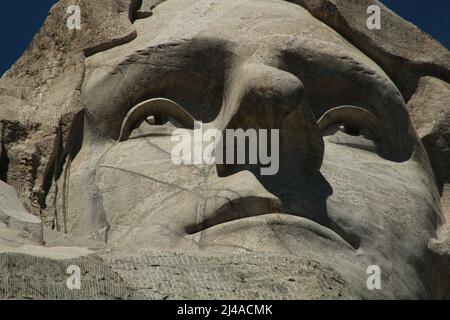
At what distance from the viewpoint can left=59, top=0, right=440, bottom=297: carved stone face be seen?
7570 millimetres

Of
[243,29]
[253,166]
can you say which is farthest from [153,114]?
[253,166]

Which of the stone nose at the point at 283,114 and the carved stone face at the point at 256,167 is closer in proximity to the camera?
the carved stone face at the point at 256,167

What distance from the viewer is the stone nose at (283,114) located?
774 centimetres

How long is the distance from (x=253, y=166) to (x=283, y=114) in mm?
276

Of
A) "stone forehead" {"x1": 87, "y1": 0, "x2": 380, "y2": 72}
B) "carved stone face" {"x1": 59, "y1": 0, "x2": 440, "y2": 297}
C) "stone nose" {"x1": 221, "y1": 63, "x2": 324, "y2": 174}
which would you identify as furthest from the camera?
"stone forehead" {"x1": 87, "y1": 0, "x2": 380, "y2": 72}

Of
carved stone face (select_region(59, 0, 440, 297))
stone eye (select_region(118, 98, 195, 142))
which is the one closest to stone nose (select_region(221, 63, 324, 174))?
carved stone face (select_region(59, 0, 440, 297))

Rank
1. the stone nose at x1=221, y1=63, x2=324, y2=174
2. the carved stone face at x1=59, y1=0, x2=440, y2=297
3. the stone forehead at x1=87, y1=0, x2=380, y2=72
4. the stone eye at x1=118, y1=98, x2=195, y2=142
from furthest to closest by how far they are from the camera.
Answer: the stone forehead at x1=87, y1=0, x2=380, y2=72 < the stone eye at x1=118, y1=98, x2=195, y2=142 < the stone nose at x1=221, y1=63, x2=324, y2=174 < the carved stone face at x1=59, y1=0, x2=440, y2=297

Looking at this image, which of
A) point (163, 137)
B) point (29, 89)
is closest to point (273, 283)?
point (163, 137)

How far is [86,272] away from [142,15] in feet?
11.0

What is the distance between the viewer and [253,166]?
7758 millimetres

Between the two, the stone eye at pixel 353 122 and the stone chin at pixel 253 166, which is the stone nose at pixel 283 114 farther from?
the stone eye at pixel 353 122

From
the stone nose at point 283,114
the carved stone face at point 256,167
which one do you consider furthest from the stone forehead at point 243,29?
the stone nose at point 283,114

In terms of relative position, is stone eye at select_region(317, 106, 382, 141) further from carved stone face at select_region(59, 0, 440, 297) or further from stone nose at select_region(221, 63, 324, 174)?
stone nose at select_region(221, 63, 324, 174)

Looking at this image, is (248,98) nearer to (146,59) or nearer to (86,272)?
(146,59)
